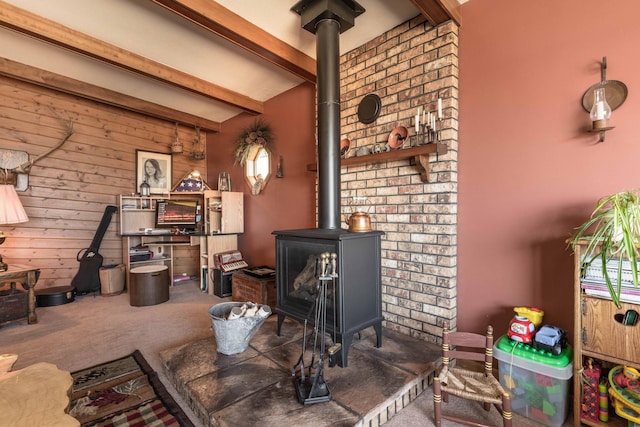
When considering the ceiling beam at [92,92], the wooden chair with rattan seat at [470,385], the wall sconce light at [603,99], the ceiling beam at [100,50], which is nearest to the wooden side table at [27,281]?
the ceiling beam at [92,92]

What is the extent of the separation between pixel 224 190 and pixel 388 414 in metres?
3.64

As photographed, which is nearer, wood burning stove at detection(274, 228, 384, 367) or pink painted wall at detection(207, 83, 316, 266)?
wood burning stove at detection(274, 228, 384, 367)

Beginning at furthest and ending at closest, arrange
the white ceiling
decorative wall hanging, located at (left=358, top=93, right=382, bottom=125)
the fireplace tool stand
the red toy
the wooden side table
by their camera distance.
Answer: the wooden side table, decorative wall hanging, located at (left=358, top=93, right=382, bottom=125), the white ceiling, the red toy, the fireplace tool stand

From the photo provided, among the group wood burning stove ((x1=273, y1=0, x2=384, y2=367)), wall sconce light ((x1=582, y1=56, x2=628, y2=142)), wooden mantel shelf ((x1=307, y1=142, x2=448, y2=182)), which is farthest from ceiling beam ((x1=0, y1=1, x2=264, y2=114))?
wall sconce light ((x1=582, y1=56, x2=628, y2=142))

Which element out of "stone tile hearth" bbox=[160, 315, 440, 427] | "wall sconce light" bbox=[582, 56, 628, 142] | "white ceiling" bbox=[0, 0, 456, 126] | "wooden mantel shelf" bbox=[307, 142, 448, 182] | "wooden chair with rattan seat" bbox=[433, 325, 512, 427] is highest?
"white ceiling" bbox=[0, 0, 456, 126]

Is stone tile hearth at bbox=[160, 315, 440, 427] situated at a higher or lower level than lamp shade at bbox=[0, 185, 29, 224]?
lower

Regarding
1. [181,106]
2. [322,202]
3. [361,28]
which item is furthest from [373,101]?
[181,106]

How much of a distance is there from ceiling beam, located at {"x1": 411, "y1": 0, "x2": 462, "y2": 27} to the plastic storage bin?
2.12m

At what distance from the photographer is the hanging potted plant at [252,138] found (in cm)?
390

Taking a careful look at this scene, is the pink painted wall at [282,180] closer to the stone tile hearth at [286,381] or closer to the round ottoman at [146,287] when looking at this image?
the round ottoman at [146,287]

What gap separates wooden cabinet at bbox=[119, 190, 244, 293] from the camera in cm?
417

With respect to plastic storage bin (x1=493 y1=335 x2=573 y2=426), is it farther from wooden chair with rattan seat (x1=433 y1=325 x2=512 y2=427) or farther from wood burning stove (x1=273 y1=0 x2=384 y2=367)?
wood burning stove (x1=273 y1=0 x2=384 y2=367)

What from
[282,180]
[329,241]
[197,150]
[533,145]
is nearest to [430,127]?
[533,145]

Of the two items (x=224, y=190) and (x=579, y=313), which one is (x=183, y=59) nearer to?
(x=224, y=190)
